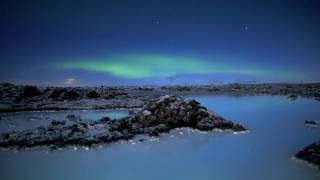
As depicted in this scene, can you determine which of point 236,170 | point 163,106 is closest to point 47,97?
point 163,106

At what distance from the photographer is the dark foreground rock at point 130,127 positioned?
1606 centimetres

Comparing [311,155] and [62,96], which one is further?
[62,96]

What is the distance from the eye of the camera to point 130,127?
19.1 meters

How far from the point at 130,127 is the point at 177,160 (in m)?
6.67

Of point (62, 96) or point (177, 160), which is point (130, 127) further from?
point (62, 96)

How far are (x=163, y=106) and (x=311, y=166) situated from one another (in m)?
10.3

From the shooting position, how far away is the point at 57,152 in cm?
1454

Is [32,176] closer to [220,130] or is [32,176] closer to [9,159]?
[9,159]

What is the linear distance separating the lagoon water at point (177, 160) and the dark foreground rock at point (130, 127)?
3.35 feet

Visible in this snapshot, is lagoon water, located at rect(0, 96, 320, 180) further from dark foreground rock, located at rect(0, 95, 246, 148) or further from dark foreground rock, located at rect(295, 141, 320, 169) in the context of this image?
dark foreground rock, located at rect(0, 95, 246, 148)

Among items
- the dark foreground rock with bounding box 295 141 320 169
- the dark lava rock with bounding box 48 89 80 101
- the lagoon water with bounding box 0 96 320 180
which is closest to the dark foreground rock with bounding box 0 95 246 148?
the lagoon water with bounding box 0 96 320 180

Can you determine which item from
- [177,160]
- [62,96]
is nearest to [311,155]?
[177,160]

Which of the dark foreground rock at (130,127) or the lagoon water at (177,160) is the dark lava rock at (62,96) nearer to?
the dark foreground rock at (130,127)

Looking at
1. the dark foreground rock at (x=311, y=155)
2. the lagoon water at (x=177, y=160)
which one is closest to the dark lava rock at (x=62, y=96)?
the lagoon water at (x=177, y=160)
